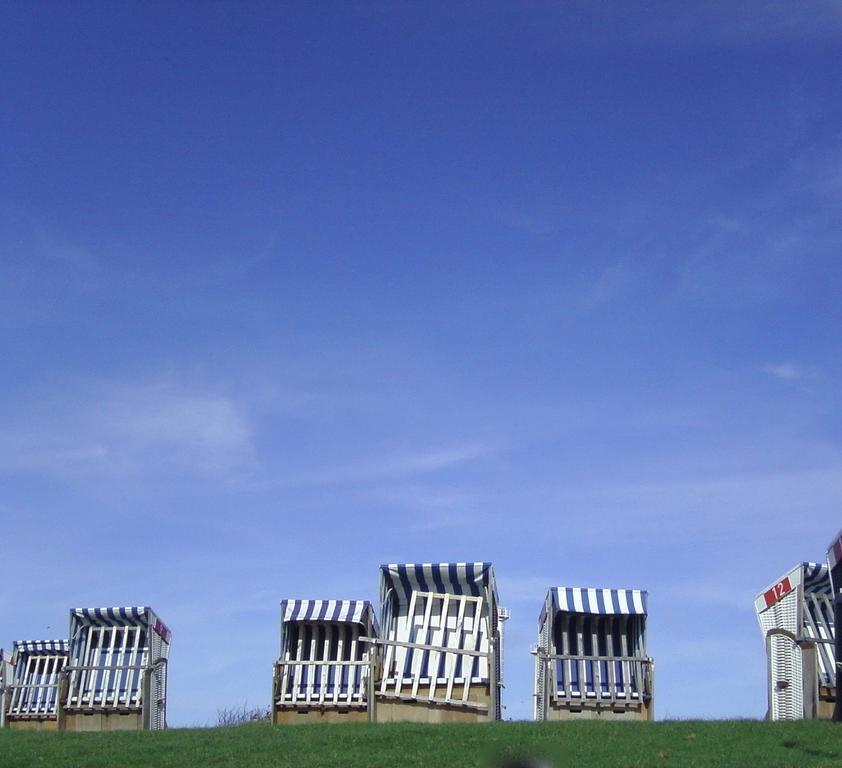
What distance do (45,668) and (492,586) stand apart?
15.8 m

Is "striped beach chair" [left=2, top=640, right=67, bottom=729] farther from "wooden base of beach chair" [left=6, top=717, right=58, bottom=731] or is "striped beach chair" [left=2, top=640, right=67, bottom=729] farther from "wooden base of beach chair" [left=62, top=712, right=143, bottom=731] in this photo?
"wooden base of beach chair" [left=62, top=712, right=143, bottom=731]

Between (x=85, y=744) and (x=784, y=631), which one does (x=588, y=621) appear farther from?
(x=85, y=744)

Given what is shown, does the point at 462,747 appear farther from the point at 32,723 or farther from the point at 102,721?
the point at 32,723

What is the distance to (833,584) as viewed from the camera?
25.1 m

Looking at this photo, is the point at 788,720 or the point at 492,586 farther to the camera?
the point at 492,586

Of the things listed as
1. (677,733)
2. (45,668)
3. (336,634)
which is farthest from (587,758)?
(45,668)

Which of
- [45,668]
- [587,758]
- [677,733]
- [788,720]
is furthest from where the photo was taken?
[45,668]

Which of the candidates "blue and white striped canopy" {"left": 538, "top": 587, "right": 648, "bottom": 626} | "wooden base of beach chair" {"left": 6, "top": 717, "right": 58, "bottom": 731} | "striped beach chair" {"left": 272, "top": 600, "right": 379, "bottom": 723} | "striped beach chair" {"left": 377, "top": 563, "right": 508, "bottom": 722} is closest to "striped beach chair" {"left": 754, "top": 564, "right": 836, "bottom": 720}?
"blue and white striped canopy" {"left": 538, "top": 587, "right": 648, "bottom": 626}

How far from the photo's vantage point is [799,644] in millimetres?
24609

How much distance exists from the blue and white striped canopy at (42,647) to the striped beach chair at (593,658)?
631 inches

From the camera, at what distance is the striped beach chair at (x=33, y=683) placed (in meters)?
35.8

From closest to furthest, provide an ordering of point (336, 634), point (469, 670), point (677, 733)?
point (677, 733)
point (469, 670)
point (336, 634)

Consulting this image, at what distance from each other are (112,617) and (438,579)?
8.69m

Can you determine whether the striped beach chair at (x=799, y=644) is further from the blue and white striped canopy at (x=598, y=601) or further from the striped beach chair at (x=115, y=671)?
the striped beach chair at (x=115, y=671)
